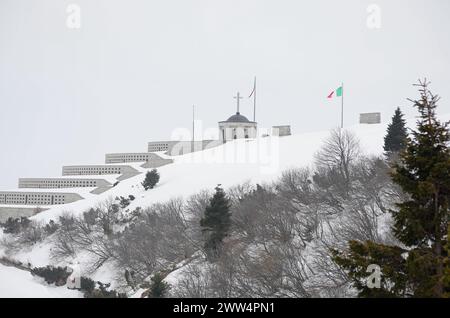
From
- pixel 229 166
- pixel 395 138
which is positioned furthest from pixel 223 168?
pixel 395 138

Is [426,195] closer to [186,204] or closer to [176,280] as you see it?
[176,280]

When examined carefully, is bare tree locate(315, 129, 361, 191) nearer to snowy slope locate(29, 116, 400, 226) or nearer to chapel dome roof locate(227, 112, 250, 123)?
snowy slope locate(29, 116, 400, 226)

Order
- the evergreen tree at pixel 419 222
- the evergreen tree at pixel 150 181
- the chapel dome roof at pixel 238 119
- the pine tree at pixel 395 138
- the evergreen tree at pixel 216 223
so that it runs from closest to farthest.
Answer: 1. the evergreen tree at pixel 419 222
2. the evergreen tree at pixel 216 223
3. the pine tree at pixel 395 138
4. the evergreen tree at pixel 150 181
5. the chapel dome roof at pixel 238 119

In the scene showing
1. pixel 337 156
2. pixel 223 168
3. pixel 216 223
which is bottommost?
pixel 216 223

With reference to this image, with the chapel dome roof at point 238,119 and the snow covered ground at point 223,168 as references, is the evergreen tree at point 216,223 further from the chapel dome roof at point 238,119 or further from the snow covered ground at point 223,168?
the chapel dome roof at point 238,119

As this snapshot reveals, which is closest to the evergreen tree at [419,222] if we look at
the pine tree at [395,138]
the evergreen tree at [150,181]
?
the pine tree at [395,138]

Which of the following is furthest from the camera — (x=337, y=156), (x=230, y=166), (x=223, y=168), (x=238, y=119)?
(x=238, y=119)

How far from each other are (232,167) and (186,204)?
406 inches

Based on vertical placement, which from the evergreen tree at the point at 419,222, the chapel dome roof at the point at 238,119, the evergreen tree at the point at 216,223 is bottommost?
the evergreen tree at the point at 216,223

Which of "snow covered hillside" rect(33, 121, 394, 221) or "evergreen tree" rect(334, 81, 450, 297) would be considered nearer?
"evergreen tree" rect(334, 81, 450, 297)

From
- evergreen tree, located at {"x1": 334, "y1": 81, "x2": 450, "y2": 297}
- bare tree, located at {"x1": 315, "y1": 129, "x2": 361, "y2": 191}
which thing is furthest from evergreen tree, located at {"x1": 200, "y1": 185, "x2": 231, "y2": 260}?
evergreen tree, located at {"x1": 334, "y1": 81, "x2": 450, "y2": 297}

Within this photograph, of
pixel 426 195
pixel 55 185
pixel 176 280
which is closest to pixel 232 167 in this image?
pixel 176 280

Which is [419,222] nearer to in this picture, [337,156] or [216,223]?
[216,223]
